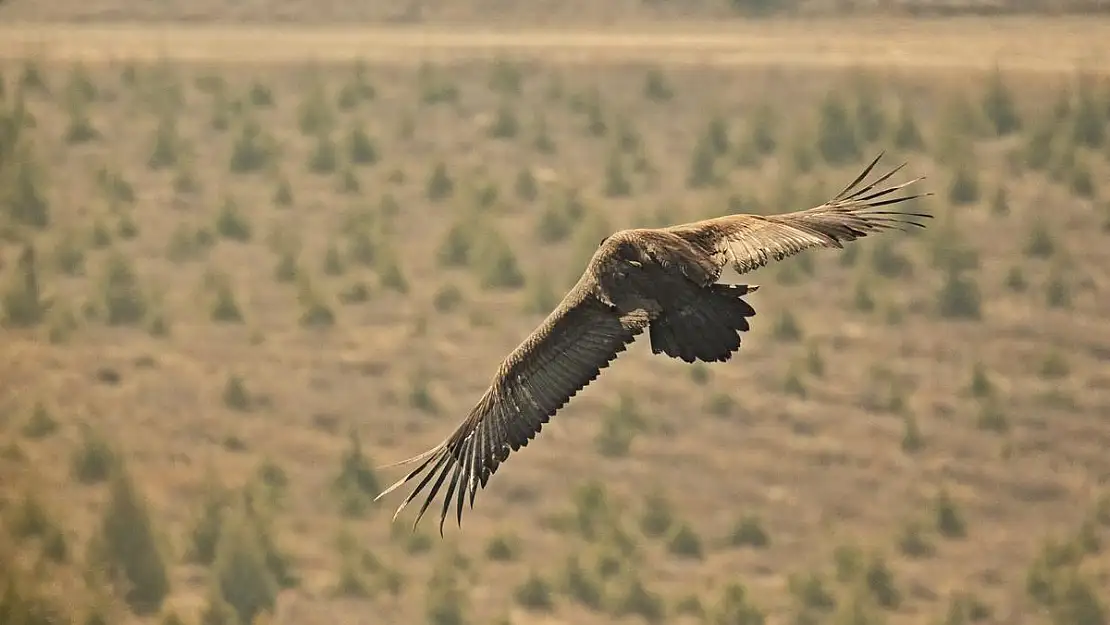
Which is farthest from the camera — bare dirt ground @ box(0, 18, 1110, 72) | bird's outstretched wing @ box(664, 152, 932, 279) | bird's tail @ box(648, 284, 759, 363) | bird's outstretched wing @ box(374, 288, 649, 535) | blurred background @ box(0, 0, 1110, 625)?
bare dirt ground @ box(0, 18, 1110, 72)

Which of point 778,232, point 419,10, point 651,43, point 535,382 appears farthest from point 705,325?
point 419,10

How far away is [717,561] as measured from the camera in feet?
87.9

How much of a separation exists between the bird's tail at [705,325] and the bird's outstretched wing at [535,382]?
199mm

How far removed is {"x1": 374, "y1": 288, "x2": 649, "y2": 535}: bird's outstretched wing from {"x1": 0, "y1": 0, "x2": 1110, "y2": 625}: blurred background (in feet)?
49.7

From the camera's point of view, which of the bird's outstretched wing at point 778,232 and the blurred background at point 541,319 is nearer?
the bird's outstretched wing at point 778,232

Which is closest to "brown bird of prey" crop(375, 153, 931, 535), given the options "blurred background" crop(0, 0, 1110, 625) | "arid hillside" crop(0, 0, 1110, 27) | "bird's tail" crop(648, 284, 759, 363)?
"bird's tail" crop(648, 284, 759, 363)

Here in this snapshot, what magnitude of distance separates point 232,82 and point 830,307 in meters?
12.9

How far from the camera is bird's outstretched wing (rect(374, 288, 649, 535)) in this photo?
33.3 feet

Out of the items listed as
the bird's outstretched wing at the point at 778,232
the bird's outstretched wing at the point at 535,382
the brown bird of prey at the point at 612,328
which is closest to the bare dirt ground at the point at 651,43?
the bird's outstretched wing at the point at 778,232

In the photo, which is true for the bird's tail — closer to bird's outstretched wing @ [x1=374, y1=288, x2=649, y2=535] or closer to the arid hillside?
bird's outstretched wing @ [x1=374, y1=288, x2=649, y2=535]

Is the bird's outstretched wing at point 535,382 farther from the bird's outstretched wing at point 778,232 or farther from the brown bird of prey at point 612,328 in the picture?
the bird's outstretched wing at point 778,232

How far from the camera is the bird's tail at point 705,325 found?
9.99m

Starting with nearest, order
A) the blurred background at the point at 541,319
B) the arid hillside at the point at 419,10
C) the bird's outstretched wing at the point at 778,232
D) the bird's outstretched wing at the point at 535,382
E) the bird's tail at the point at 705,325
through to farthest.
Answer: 1. the bird's tail at the point at 705,325
2. the bird's outstretched wing at the point at 535,382
3. the bird's outstretched wing at the point at 778,232
4. the blurred background at the point at 541,319
5. the arid hillside at the point at 419,10

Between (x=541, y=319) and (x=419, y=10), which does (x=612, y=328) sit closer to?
(x=541, y=319)
